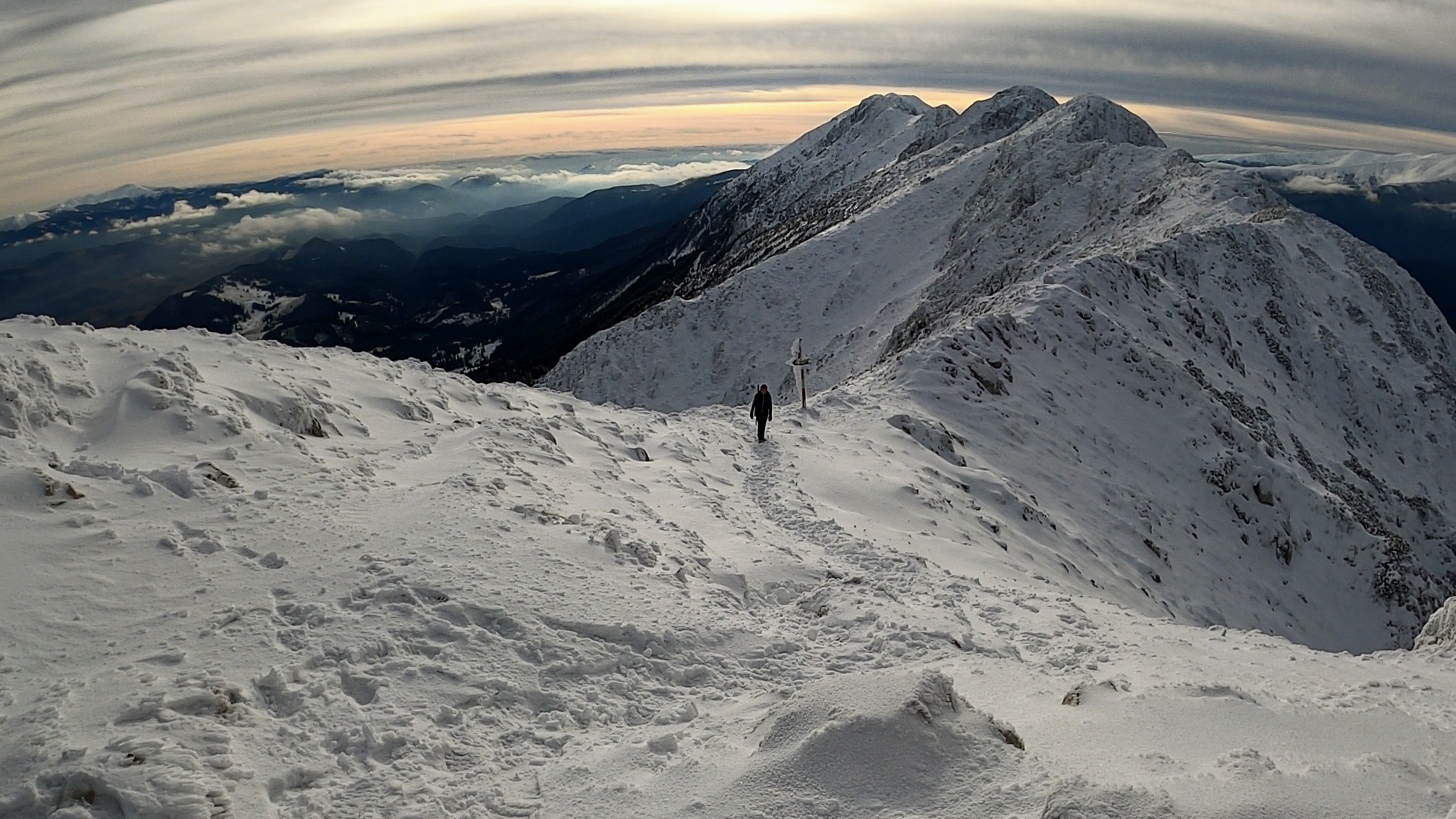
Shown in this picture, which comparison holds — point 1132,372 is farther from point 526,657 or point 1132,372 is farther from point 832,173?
point 832,173

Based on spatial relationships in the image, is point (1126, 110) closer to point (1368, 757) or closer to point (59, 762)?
point (1368, 757)

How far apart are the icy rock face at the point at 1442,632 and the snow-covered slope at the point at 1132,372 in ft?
18.4

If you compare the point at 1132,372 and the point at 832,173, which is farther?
the point at 832,173

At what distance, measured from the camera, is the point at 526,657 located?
297 inches

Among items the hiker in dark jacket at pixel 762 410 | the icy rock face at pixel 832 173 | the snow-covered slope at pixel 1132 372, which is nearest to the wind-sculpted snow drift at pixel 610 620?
the snow-covered slope at pixel 1132 372

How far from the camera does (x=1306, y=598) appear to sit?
2577 centimetres

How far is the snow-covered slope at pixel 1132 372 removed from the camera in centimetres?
2355

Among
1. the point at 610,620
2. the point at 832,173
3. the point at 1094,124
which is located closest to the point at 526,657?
the point at 610,620

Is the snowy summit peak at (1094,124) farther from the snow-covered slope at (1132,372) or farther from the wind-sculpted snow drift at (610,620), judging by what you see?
the wind-sculpted snow drift at (610,620)

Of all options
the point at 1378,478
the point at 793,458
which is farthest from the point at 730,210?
the point at 793,458

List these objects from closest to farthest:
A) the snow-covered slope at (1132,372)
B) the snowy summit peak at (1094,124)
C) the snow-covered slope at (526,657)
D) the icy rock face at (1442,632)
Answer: the snow-covered slope at (526,657) < the icy rock face at (1442,632) < the snow-covered slope at (1132,372) < the snowy summit peak at (1094,124)

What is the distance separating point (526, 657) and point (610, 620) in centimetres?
108

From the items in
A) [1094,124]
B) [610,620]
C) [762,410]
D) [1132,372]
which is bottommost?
[1132,372]

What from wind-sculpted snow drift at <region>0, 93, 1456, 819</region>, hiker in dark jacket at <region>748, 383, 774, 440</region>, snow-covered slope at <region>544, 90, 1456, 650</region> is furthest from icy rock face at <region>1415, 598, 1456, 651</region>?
hiker in dark jacket at <region>748, 383, 774, 440</region>
